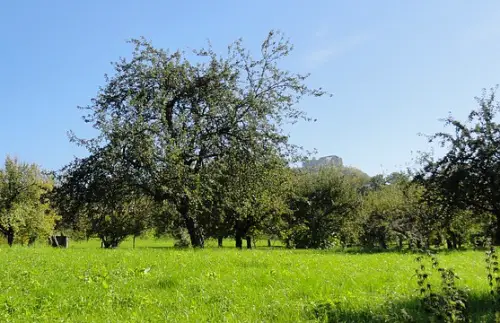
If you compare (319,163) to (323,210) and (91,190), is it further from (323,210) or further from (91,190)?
(91,190)

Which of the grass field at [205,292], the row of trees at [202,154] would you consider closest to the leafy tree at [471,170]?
the row of trees at [202,154]

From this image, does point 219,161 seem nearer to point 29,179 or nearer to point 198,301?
point 198,301

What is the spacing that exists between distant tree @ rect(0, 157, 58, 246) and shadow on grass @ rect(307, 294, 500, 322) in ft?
152

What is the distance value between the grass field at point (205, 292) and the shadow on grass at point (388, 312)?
0.06ft

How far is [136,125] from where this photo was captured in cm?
2397

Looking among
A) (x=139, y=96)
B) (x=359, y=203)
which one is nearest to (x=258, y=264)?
(x=139, y=96)

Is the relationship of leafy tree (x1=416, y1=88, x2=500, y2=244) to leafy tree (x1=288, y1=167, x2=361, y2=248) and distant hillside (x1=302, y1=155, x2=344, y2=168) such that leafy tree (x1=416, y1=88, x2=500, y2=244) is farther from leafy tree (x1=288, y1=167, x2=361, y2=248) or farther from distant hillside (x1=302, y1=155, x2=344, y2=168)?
leafy tree (x1=288, y1=167, x2=361, y2=248)

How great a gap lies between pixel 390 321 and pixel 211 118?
1978 centimetres

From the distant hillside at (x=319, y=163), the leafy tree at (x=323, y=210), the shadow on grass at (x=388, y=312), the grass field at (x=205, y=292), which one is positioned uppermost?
the distant hillside at (x=319, y=163)

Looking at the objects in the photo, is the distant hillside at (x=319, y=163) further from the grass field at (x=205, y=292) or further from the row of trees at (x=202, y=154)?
the grass field at (x=205, y=292)

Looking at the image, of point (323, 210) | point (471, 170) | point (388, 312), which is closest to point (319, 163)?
point (323, 210)

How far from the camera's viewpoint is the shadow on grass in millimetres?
7715

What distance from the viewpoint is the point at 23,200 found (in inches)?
1973

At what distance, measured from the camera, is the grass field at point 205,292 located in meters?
8.16
